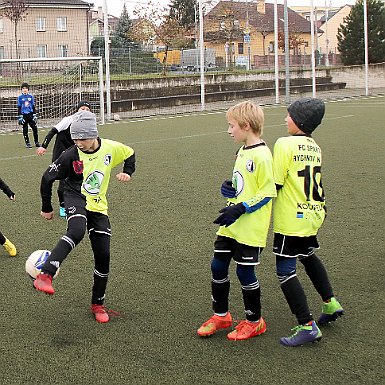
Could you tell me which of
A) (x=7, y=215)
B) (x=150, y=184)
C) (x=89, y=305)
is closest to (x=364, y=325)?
(x=89, y=305)

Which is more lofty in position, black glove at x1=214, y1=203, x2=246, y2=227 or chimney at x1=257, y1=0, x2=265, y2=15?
chimney at x1=257, y1=0, x2=265, y2=15

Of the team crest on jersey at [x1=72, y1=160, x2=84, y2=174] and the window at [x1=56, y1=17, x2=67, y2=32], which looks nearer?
the team crest on jersey at [x1=72, y1=160, x2=84, y2=174]

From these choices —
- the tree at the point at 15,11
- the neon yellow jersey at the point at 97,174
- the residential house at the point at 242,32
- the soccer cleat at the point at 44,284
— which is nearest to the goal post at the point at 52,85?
the tree at the point at 15,11

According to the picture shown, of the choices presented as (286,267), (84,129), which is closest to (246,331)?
(286,267)

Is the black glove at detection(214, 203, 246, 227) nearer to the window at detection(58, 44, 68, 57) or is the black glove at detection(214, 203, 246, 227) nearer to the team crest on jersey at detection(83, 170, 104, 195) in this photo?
the team crest on jersey at detection(83, 170, 104, 195)

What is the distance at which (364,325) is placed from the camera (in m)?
5.22

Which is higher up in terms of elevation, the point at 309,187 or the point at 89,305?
the point at 309,187

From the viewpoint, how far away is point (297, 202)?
4859mm

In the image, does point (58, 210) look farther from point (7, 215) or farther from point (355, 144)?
point (355, 144)

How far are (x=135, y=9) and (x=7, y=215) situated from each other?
36413 mm

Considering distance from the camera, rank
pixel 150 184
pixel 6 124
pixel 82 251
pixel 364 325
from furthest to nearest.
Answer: pixel 6 124 < pixel 150 184 < pixel 82 251 < pixel 364 325

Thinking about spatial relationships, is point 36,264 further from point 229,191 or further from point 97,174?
point 229,191

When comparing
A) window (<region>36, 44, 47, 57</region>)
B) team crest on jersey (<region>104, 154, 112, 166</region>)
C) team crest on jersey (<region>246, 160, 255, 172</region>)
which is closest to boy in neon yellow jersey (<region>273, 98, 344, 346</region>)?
team crest on jersey (<region>246, 160, 255, 172</region>)

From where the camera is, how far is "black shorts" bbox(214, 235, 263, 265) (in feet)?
16.0
